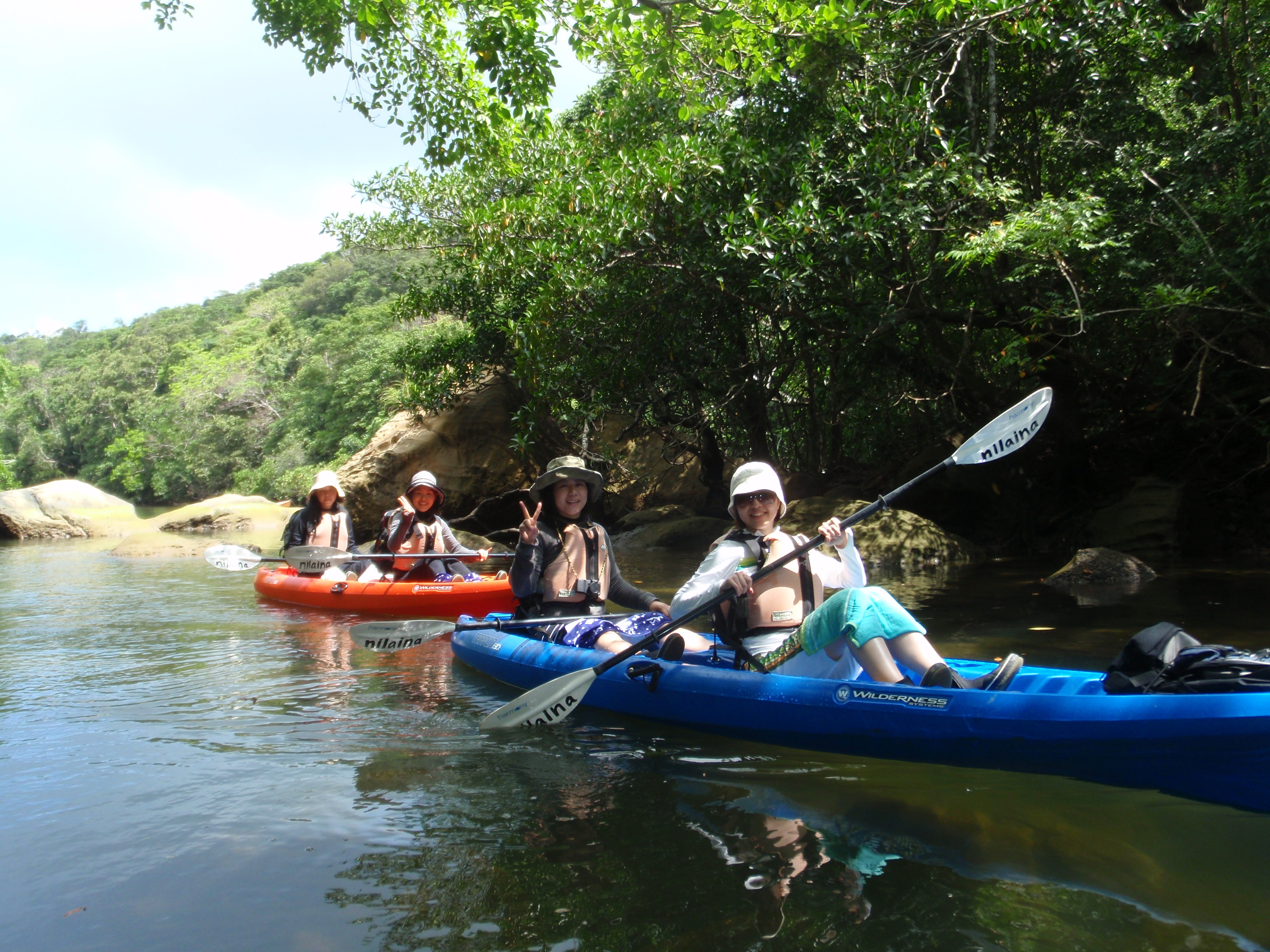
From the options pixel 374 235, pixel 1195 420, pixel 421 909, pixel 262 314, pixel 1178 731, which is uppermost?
pixel 262 314

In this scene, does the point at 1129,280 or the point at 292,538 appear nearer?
the point at 1129,280

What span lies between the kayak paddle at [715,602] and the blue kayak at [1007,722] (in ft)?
0.61

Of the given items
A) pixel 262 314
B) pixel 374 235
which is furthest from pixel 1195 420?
pixel 262 314

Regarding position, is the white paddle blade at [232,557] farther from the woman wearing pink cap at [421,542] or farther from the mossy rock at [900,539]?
the mossy rock at [900,539]

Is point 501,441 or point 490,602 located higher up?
point 501,441

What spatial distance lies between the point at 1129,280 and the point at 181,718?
7.49m

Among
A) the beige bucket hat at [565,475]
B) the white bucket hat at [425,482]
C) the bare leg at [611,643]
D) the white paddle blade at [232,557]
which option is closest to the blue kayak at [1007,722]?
the bare leg at [611,643]

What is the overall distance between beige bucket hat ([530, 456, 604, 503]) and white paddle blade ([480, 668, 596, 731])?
1026 mm

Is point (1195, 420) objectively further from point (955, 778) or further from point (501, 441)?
point (501, 441)

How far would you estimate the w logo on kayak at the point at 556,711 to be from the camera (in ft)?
12.0

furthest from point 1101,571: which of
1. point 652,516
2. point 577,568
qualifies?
point 652,516

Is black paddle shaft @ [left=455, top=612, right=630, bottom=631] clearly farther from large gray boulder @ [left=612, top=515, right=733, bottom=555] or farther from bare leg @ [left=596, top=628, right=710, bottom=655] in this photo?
large gray boulder @ [left=612, top=515, right=733, bottom=555]

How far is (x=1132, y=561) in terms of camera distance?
7797 millimetres

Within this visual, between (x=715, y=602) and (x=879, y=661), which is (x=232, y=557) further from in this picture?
(x=879, y=661)
